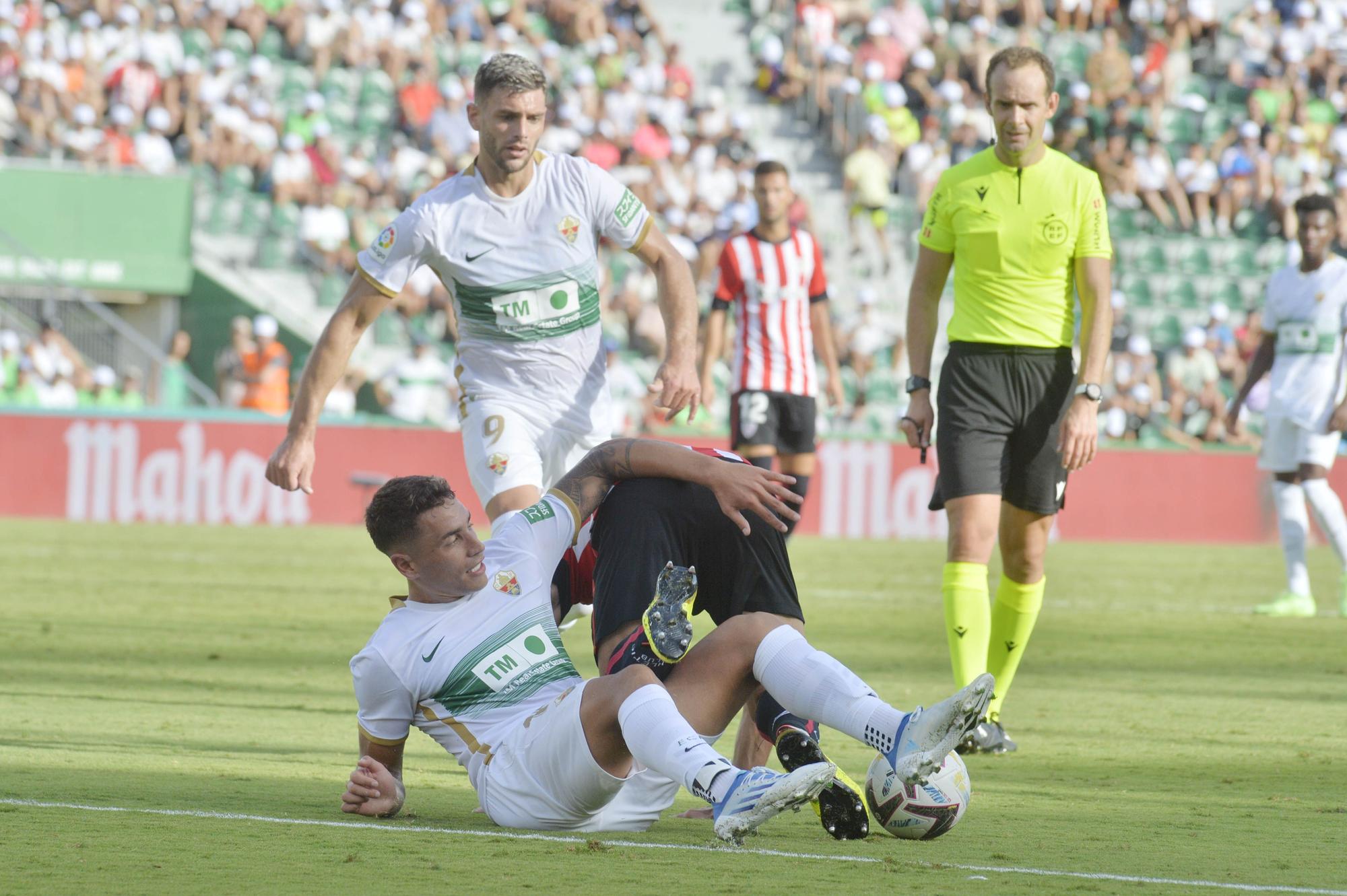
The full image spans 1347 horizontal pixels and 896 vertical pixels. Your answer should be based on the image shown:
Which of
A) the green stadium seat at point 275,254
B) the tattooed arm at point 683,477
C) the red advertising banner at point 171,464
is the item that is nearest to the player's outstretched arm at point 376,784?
the tattooed arm at point 683,477

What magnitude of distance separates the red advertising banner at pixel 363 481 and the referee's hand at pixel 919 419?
12031mm

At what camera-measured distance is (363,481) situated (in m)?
18.8

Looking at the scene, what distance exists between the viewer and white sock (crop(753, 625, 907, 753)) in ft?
14.6

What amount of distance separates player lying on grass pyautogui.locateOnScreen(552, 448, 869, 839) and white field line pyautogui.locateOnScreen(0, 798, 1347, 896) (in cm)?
19

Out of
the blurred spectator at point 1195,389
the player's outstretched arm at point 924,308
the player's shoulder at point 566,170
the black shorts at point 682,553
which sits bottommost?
the blurred spectator at point 1195,389

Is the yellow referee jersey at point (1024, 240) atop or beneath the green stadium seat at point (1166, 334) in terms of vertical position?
atop

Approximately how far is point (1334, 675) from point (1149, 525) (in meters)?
12.3

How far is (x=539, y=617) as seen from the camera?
189 inches

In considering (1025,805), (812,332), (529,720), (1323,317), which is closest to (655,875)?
(529,720)

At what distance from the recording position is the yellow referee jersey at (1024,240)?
6730 millimetres

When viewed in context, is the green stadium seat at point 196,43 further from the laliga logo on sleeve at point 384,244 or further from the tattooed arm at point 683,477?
the tattooed arm at point 683,477

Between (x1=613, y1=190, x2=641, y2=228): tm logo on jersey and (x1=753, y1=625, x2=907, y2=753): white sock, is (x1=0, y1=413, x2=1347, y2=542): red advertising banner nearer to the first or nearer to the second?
(x1=613, y1=190, x2=641, y2=228): tm logo on jersey

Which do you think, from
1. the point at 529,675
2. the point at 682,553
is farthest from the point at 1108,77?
the point at 529,675

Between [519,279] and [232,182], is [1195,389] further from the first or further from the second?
[519,279]
